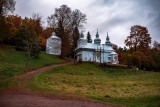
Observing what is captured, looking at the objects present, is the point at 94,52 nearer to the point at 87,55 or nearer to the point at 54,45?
the point at 87,55

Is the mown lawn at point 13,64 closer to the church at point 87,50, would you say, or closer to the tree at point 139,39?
the church at point 87,50

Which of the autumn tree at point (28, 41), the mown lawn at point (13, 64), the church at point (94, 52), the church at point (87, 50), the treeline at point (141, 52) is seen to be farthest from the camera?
the church at point (94, 52)

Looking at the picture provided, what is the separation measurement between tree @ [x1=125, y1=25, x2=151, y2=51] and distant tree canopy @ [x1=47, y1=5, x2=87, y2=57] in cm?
1381

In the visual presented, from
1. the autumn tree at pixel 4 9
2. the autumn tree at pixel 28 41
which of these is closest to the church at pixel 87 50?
the autumn tree at pixel 28 41

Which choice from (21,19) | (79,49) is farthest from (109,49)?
(21,19)

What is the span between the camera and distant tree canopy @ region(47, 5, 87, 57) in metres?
84.0

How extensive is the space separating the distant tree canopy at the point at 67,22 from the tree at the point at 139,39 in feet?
45.3

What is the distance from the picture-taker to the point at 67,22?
8475 cm

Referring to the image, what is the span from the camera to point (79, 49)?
90.7 meters

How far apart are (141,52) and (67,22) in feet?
67.8

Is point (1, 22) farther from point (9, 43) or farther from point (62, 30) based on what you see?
point (62, 30)

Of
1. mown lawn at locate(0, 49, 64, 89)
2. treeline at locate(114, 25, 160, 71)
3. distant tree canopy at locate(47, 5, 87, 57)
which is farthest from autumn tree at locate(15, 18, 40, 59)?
treeline at locate(114, 25, 160, 71)

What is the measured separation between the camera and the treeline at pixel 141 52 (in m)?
81.2

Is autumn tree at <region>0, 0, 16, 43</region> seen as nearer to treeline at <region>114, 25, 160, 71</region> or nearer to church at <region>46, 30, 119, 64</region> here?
church at <region>46, 30, 119, 64</region>
